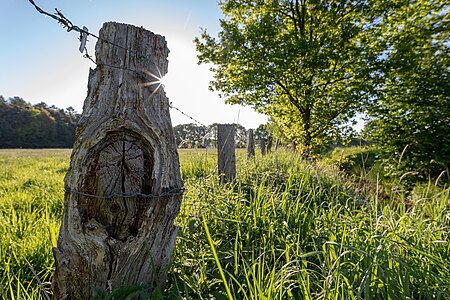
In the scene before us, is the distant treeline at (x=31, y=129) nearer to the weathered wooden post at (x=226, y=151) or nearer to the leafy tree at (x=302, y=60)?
the leafy tree at (x=302, y=60)

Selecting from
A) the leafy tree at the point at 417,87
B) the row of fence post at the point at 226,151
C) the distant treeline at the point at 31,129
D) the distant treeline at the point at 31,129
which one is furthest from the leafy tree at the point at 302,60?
the distant treeline at the point at 31,129

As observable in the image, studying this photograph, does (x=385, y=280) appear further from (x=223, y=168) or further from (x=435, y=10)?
(x=435, y=10)

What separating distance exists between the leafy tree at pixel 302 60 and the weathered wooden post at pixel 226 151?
512 cm

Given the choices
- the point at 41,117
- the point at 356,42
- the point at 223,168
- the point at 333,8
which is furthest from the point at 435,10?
the point at 41,117

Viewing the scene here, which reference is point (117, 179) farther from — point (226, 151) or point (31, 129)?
point (31, 129)

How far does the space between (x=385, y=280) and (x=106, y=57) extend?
6.65 ft

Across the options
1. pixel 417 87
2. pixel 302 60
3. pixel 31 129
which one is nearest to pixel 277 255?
pixel 302 60

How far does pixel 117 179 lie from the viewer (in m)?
1.33

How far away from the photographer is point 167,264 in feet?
4.85

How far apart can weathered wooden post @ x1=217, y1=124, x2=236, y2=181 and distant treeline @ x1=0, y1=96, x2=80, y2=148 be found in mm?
54007

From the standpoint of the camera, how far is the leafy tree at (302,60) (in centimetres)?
807

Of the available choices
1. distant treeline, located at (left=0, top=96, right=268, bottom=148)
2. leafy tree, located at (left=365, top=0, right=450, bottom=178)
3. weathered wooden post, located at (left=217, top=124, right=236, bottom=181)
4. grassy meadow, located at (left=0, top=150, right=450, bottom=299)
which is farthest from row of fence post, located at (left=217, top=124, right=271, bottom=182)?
distant treeline, located at (left=0, top=96, right=268, bottom=148)

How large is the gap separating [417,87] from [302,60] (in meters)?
3.88

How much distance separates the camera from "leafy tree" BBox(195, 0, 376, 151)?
8070mm
